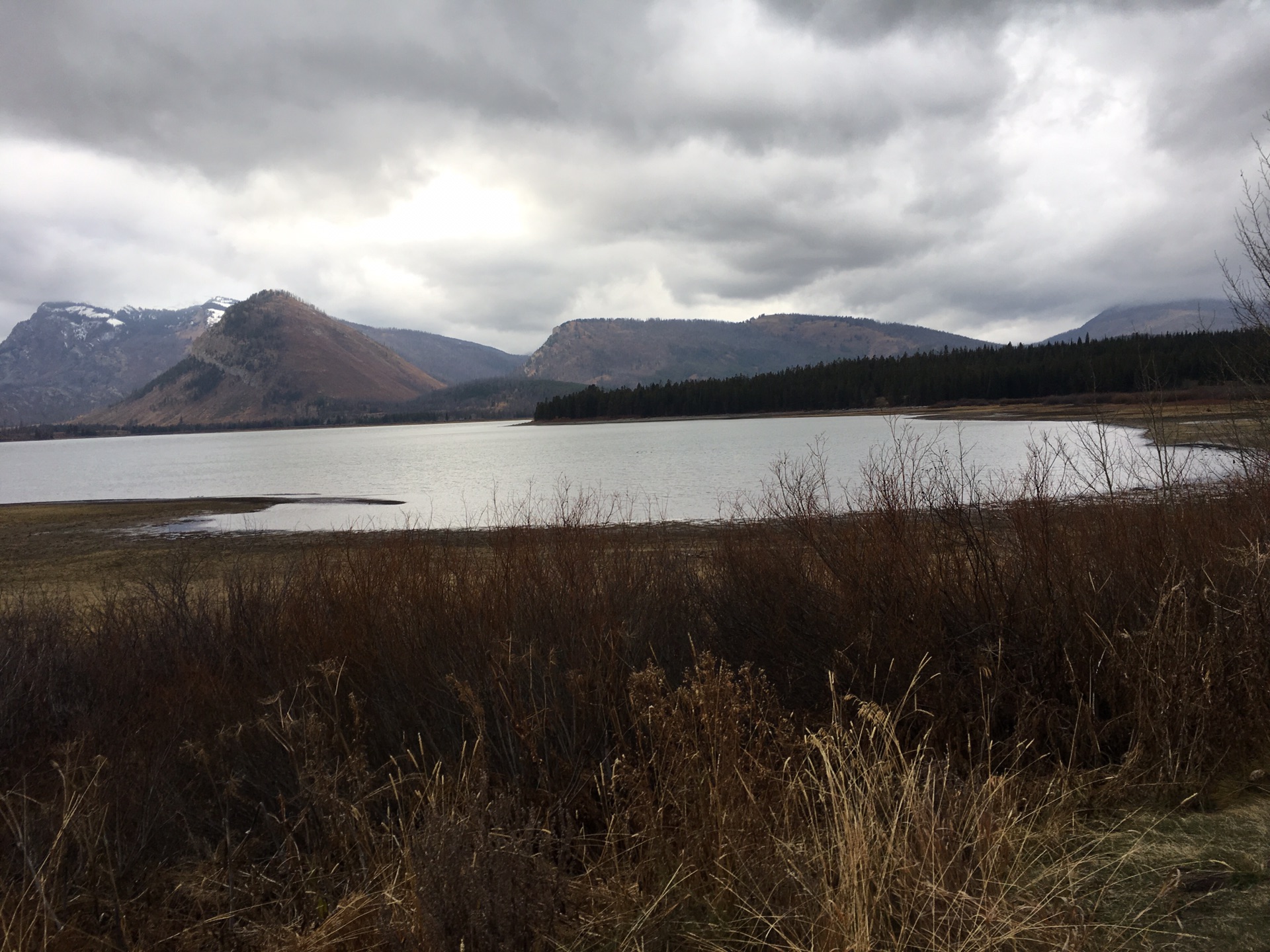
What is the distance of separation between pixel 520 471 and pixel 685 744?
143ft

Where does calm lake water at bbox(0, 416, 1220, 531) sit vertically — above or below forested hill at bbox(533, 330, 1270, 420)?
below

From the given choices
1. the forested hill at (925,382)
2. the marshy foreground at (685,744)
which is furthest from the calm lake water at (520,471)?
the forested hill at (925,382)

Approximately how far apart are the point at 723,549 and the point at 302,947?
6100 millimetres

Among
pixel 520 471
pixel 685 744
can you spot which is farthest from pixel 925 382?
pixel 685 744

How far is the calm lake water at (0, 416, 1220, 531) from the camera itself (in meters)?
28.6

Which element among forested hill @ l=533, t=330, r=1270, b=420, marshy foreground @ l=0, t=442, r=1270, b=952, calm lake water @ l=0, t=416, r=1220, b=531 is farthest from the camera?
forested hill @ l=533, t=330, r=1270, b=420

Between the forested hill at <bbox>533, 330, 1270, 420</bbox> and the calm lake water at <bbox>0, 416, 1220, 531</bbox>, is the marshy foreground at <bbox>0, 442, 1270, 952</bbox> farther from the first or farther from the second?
the forested hill at <bbox>533, 330, 1270, 420</bbox>

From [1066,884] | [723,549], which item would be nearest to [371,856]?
[1066,884]

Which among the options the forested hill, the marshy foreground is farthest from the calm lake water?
the forested hill

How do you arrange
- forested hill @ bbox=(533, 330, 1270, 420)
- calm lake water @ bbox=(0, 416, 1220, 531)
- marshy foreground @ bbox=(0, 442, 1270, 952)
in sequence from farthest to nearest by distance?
forested hill @ bbox=(533, 330, 1270, 420) < calm lake water @ bbox=(0, 416, 1220, 531) < marshy foreground @ bbox=(0, 442, 1270, 952)

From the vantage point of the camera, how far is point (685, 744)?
4820mm

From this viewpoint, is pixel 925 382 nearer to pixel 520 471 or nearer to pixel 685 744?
Result: pixel 520 471

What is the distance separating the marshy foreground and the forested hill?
246ft

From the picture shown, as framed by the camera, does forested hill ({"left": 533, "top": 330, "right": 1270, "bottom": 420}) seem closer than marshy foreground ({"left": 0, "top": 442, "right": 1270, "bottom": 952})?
No
